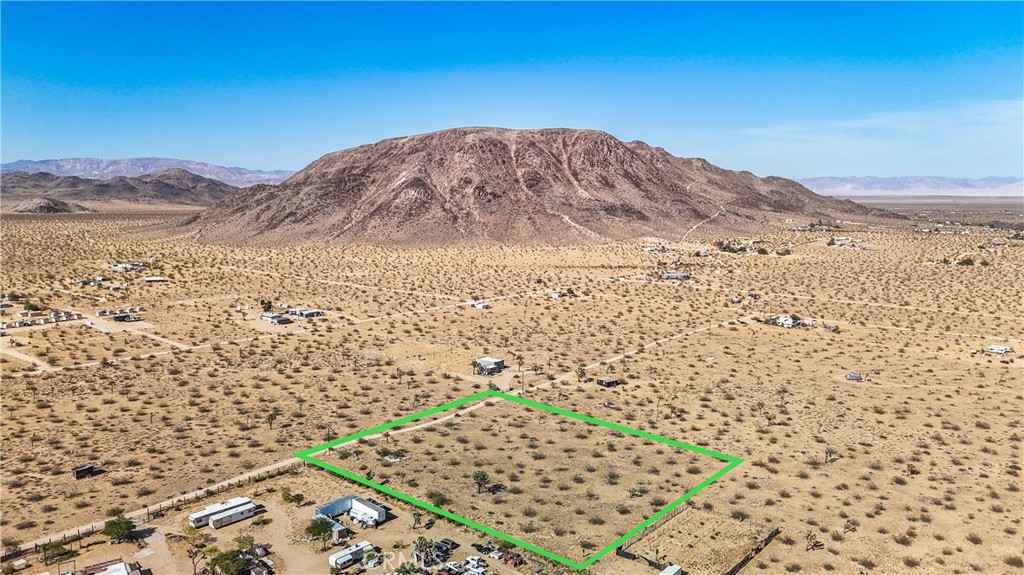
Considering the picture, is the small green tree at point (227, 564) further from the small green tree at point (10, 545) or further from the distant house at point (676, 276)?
the distant house at point (676, 276)

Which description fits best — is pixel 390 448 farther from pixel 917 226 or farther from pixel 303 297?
pixel 917 226

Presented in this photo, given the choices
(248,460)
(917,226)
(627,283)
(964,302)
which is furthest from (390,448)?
(917,226)

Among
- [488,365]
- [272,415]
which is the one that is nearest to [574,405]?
[488,365]

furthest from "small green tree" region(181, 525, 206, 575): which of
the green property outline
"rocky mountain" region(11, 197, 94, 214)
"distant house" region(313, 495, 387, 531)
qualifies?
"rocky mountain" region(11, 197, 94, 214)

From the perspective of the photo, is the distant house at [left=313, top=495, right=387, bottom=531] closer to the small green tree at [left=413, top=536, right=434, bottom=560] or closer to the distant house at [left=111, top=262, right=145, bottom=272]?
the small green tree at [left=413, top=536, right=434, bottom=560]

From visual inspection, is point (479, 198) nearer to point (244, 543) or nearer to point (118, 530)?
point (118, 530)

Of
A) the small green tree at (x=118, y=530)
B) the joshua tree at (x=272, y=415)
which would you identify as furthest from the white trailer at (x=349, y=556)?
the joshua tree at (x=272, y=415)
